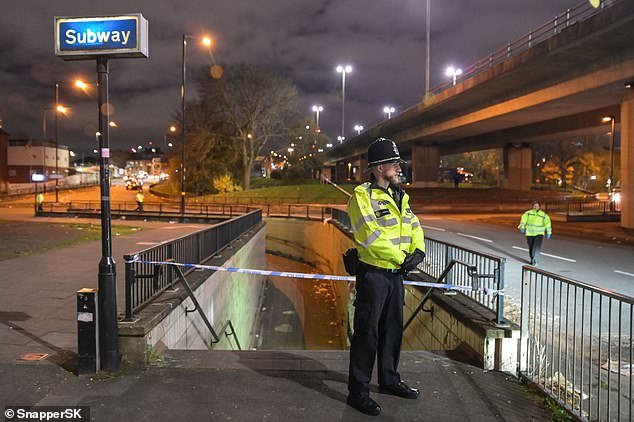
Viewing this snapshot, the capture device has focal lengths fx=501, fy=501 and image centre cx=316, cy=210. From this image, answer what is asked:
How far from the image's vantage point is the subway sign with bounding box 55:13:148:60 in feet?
16.7

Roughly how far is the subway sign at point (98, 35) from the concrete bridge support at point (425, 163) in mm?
52960

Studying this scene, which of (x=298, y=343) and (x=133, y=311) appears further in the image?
(x=298, y=343)

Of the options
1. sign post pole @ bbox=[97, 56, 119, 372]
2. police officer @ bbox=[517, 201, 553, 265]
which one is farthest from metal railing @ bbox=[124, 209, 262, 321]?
police officer @ bbox=[517, 201, 553, 265]

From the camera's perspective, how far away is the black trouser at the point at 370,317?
13.6ft

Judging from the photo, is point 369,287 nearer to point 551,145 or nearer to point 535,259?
point 535,259

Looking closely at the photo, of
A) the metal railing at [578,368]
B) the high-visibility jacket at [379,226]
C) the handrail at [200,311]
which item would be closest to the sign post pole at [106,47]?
the handrail at [200,311]

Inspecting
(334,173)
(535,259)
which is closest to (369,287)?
(535,259)

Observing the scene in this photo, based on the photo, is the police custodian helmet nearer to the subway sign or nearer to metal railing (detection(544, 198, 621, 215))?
the subway sign

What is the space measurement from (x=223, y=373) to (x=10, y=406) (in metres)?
1.82

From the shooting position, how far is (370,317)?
4.13m

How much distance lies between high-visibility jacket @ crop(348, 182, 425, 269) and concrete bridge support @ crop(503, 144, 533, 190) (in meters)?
58.0

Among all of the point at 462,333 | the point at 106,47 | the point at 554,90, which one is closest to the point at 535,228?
the point at 462,333

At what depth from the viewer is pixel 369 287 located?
13.6 ft

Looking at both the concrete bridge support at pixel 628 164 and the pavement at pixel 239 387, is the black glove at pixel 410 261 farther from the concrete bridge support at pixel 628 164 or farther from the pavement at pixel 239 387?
the concrete bridge support at pixel 628 164
